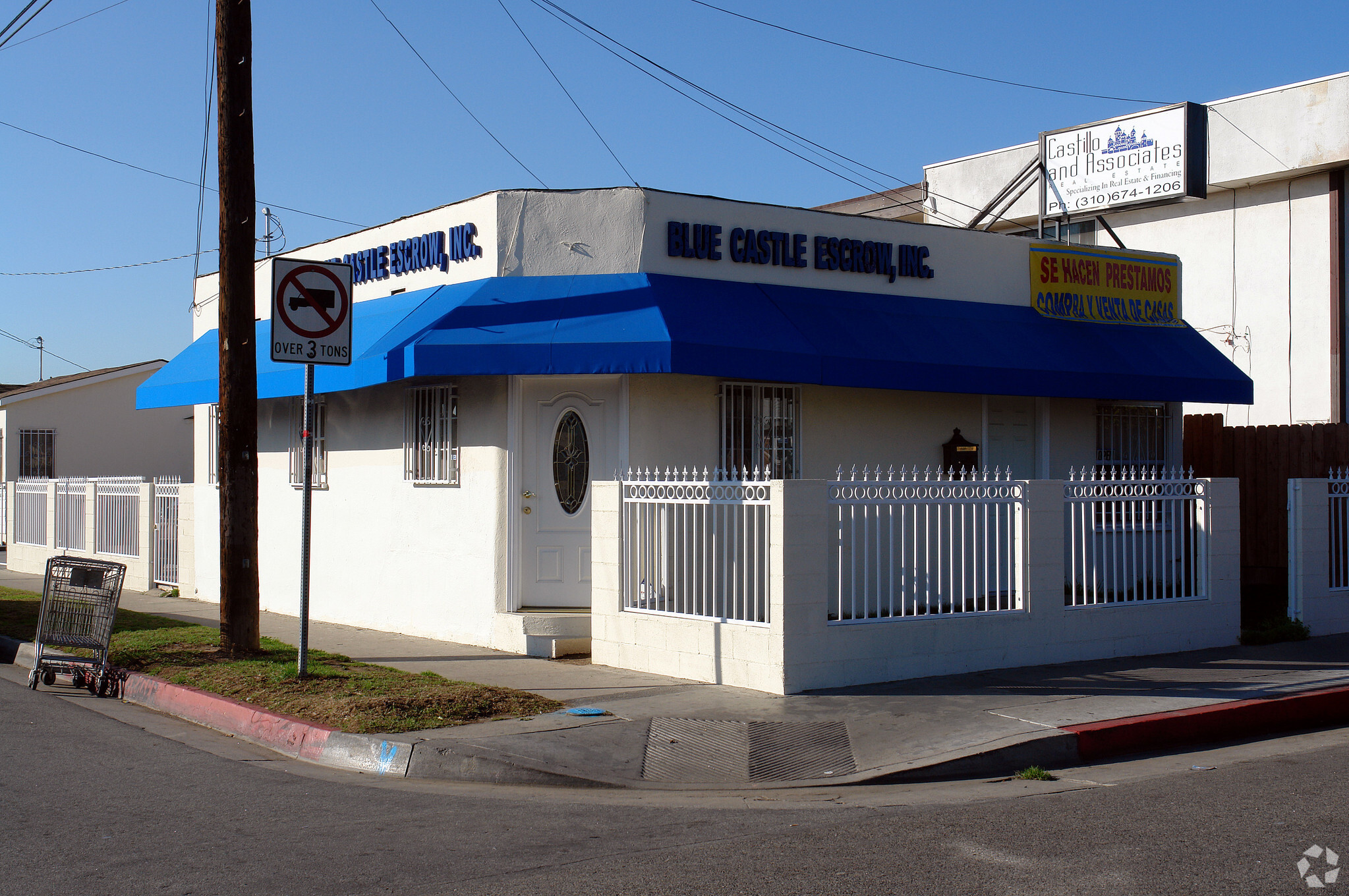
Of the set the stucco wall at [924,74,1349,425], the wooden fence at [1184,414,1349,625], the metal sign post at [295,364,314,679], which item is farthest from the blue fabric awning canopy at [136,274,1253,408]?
the stucco wall at [924,74,1349,425]

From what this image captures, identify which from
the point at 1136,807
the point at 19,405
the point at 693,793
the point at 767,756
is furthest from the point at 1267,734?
the point at 19,405

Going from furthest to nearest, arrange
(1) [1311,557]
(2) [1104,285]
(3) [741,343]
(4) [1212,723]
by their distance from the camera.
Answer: (2) [1104,285] → (1) [1311,557] → (3) [741,343] → (4) [1212,723]

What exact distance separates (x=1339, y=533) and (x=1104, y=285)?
13.5 feet

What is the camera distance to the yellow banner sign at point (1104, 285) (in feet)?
48.2

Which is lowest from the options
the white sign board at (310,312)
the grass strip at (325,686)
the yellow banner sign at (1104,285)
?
the grass strip at (325,686)

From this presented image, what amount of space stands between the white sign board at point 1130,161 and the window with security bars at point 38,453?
2421 cm

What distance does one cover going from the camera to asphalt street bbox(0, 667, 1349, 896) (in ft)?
16.9

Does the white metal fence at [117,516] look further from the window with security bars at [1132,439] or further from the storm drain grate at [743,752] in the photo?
the window with security bars at [1132,439]

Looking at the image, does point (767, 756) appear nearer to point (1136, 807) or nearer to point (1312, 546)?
point (1136, 807)

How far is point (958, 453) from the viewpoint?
1377 centimetres

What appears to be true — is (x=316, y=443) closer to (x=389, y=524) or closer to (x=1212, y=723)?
(x=389, y=524)

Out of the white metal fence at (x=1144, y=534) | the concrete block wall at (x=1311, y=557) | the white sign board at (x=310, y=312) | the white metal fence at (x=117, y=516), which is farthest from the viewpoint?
the white metal fence at (x=117, y=516)

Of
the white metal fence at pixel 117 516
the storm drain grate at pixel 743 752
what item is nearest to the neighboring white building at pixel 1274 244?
the storm drain grate at pixel 743 752

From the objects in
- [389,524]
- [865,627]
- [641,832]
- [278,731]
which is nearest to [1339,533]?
[865,627]
